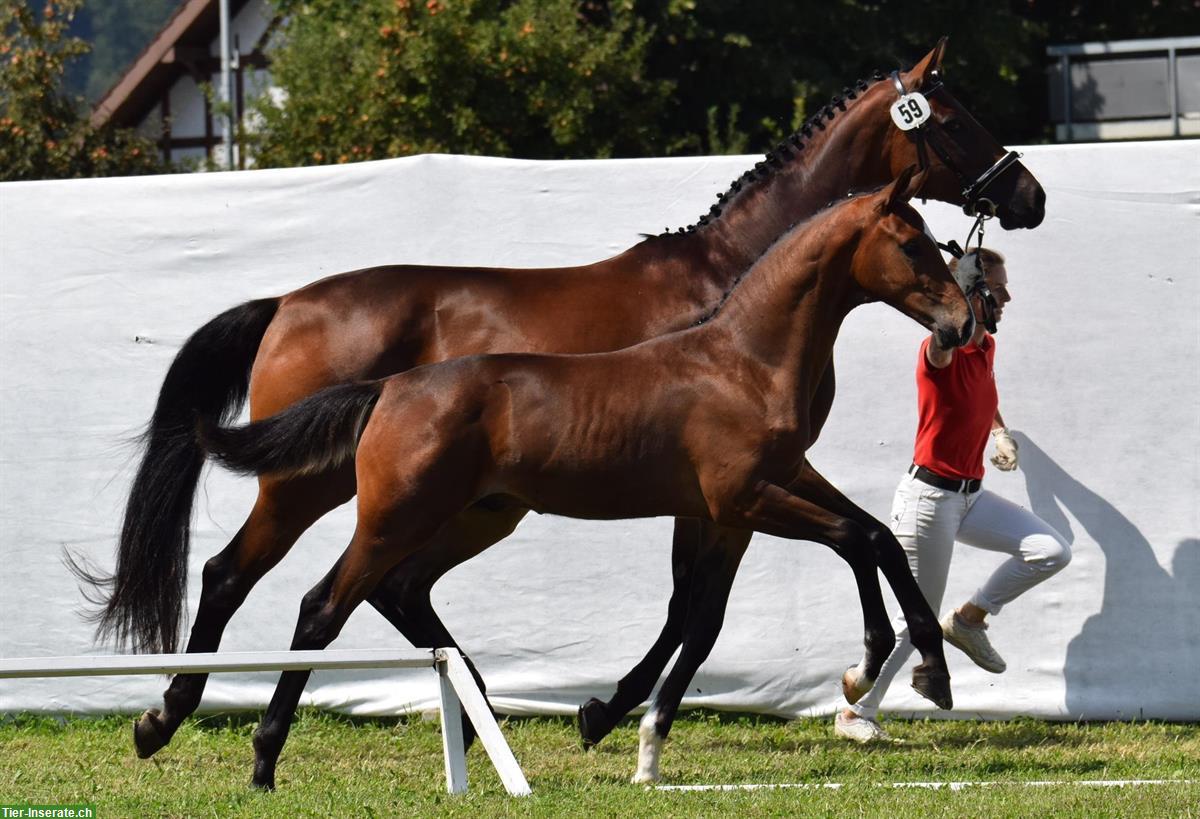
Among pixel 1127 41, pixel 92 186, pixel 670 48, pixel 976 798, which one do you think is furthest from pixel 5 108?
pixel 976 798

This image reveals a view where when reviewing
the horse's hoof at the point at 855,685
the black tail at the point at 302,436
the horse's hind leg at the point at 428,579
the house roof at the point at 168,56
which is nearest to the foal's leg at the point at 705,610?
the horse's hoof at the point at 855,685

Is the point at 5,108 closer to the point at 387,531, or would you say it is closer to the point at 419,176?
the point at 419,176

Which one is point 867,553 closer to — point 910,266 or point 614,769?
point 910,266

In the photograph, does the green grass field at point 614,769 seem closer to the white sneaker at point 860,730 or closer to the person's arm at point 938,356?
the white sneaker at point 860,730

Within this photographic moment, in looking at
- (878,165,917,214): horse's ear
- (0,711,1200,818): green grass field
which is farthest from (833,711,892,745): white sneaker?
(878,165,917,214): horse's ear

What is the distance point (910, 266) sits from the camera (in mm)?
4754

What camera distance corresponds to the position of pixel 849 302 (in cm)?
496

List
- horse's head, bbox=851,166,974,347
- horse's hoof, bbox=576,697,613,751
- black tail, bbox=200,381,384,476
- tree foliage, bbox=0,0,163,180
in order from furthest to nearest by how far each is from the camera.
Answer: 1. tree foliage, bbox=0,0,163,180
2. horse's hoof, bbox=576,697,613,751
3. black tail, bbox=200,381,384,476
4. horse's head, bbox=851,166,974,347

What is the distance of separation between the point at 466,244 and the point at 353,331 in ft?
3.51

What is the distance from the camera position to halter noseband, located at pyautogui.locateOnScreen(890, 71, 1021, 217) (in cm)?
554

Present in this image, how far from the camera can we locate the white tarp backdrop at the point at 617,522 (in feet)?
20.8

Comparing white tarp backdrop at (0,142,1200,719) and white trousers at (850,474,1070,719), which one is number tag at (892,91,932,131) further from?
white trousers at (850,474,1070,719)

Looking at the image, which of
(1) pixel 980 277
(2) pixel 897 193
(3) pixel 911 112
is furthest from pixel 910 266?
(3) pixel 911 112

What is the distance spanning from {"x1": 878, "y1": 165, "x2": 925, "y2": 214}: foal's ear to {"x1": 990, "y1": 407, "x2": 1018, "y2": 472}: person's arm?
1.57 meters
